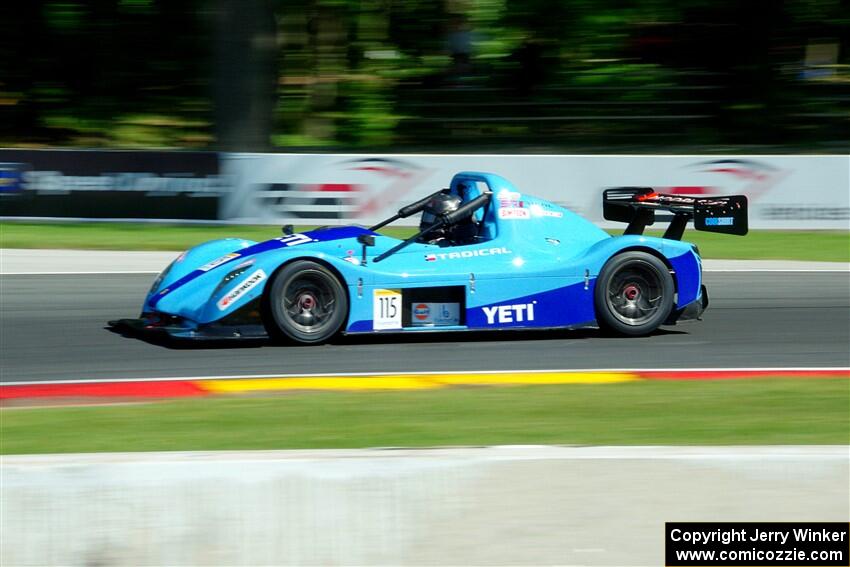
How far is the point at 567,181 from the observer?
15.5 meters

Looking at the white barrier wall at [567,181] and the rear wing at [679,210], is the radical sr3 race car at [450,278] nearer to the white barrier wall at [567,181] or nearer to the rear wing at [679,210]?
the rear wing at [679,210]

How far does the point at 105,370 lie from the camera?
803cm

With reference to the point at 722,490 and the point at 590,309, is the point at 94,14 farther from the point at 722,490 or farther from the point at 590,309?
the point at 722,490

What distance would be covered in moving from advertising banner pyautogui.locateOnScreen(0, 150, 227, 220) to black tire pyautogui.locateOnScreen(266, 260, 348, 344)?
7648 mm

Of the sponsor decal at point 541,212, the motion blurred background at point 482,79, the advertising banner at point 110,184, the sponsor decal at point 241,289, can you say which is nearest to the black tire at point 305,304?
the sponsor decal at point 241,289

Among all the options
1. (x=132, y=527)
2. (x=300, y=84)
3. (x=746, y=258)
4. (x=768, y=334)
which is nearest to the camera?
(x=132, y=527)

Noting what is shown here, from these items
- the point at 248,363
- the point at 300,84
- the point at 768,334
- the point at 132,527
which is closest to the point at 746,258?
the point at 768,334

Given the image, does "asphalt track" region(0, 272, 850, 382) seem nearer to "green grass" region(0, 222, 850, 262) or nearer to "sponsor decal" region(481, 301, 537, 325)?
"sponsor decal" region(481, 301, 537, 325)

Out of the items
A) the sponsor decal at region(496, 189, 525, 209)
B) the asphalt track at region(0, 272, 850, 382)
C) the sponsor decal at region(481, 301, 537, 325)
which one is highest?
the sponsor decal at region(496, 189, 525, 209)

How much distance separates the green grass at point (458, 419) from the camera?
19.6 ft

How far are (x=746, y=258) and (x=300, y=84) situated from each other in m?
12.7

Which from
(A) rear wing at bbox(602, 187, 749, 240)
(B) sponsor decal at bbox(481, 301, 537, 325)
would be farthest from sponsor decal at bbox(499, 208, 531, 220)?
(A) rear wing at bbox(602, 187, 749, 240)

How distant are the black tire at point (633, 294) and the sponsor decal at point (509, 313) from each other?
542mm

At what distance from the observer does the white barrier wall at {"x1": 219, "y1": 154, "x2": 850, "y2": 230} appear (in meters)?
15.4
